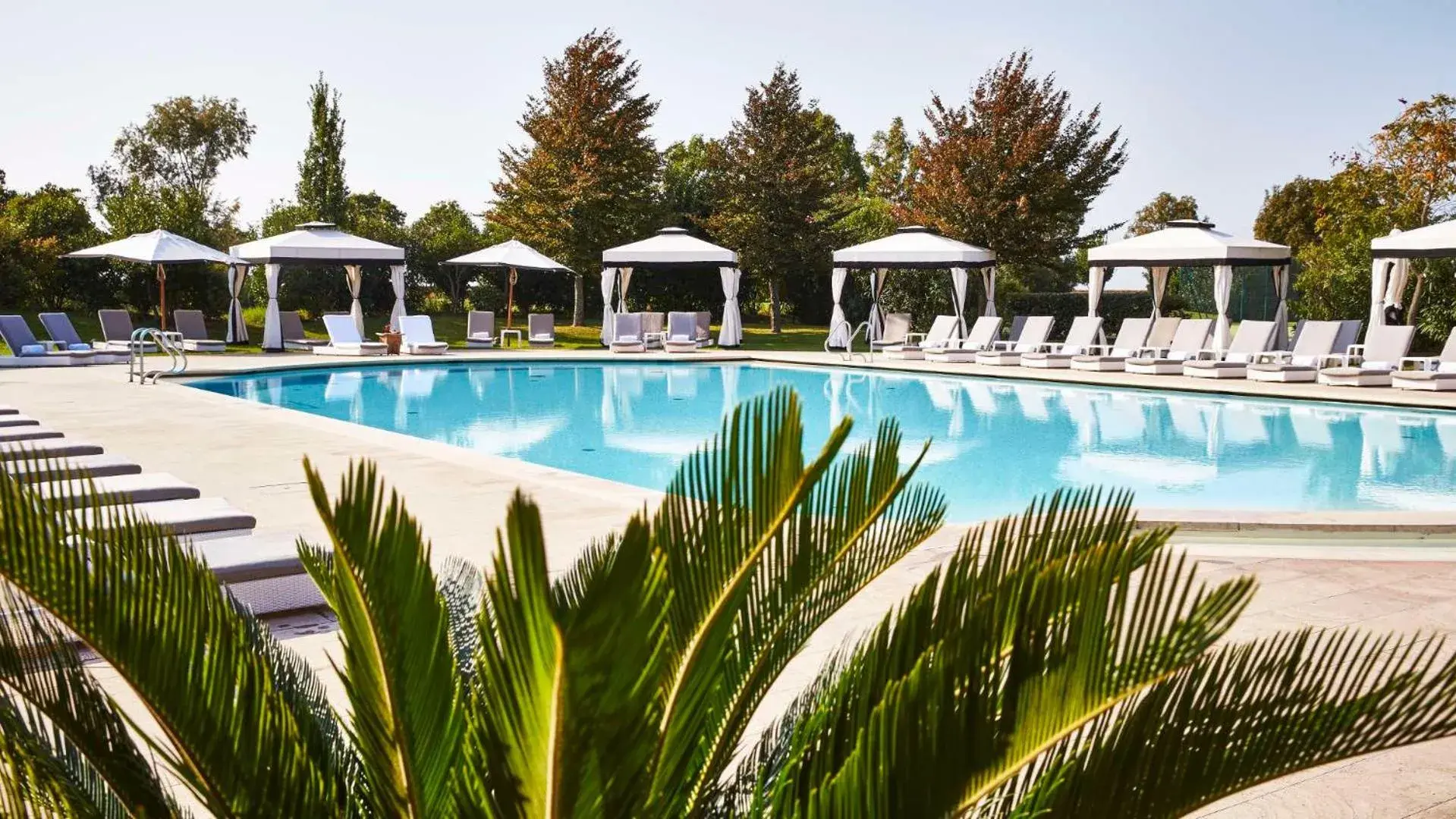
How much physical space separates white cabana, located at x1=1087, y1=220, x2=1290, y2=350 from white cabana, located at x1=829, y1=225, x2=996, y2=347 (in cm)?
245

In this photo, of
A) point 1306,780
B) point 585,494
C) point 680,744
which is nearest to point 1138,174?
point 585,494

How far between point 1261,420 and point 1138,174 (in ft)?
55.2

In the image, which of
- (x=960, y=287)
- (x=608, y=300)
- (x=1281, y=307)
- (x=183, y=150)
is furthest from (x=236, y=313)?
(x=183, y=150)

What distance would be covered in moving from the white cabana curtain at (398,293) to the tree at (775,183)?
30.6ft

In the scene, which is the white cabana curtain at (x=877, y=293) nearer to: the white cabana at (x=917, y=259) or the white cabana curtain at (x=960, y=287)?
the white cabana at (x=917, y=259)

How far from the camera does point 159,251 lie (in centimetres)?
2416

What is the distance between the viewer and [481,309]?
3547 centimetres

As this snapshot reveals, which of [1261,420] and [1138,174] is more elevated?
[1138,174]

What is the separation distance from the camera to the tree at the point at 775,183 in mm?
31219

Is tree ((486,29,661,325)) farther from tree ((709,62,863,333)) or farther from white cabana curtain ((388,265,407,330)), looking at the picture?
white cabana curtain ((388,265,407,330))

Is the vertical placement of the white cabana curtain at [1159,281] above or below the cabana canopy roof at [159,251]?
below

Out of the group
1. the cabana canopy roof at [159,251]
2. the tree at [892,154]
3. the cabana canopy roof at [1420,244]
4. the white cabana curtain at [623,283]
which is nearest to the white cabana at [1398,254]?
the cabana canopy roof at [1420,244]

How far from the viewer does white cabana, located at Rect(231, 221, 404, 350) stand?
24.0 m

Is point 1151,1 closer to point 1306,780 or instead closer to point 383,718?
point 1306,780
